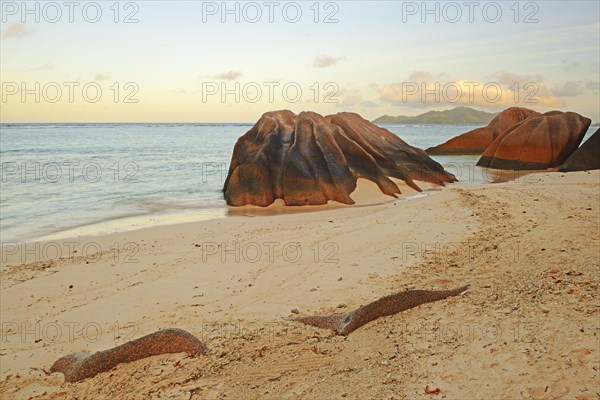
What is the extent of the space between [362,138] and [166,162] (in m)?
13.4

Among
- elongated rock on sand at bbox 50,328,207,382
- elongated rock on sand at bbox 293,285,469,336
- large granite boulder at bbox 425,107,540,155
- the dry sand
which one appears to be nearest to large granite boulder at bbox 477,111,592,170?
large granite boulder at bbox 425,107,540,155

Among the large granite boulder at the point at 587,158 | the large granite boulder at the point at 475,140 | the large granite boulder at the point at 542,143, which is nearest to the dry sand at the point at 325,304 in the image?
the large granite boulder at the point at 587,158

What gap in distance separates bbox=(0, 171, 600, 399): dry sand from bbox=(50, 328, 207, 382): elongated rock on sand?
9 cm

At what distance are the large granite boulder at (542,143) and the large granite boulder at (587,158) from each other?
2051 mm

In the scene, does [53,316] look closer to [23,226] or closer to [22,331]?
[22,331]

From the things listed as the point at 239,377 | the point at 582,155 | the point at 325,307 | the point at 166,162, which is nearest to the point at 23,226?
the point at 325,307

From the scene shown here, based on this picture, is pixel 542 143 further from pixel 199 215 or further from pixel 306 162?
pixel 199 215

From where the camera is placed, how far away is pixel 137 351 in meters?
3.95

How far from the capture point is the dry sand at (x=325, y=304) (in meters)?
3.44

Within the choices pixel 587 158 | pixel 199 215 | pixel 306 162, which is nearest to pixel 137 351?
pixel 199 215

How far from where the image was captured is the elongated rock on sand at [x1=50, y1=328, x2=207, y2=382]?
12.8 feet

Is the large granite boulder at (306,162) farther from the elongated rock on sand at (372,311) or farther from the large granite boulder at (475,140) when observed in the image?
the large granite boulder at (475,140)

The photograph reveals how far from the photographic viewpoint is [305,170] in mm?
12219

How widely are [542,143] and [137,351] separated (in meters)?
19.1
